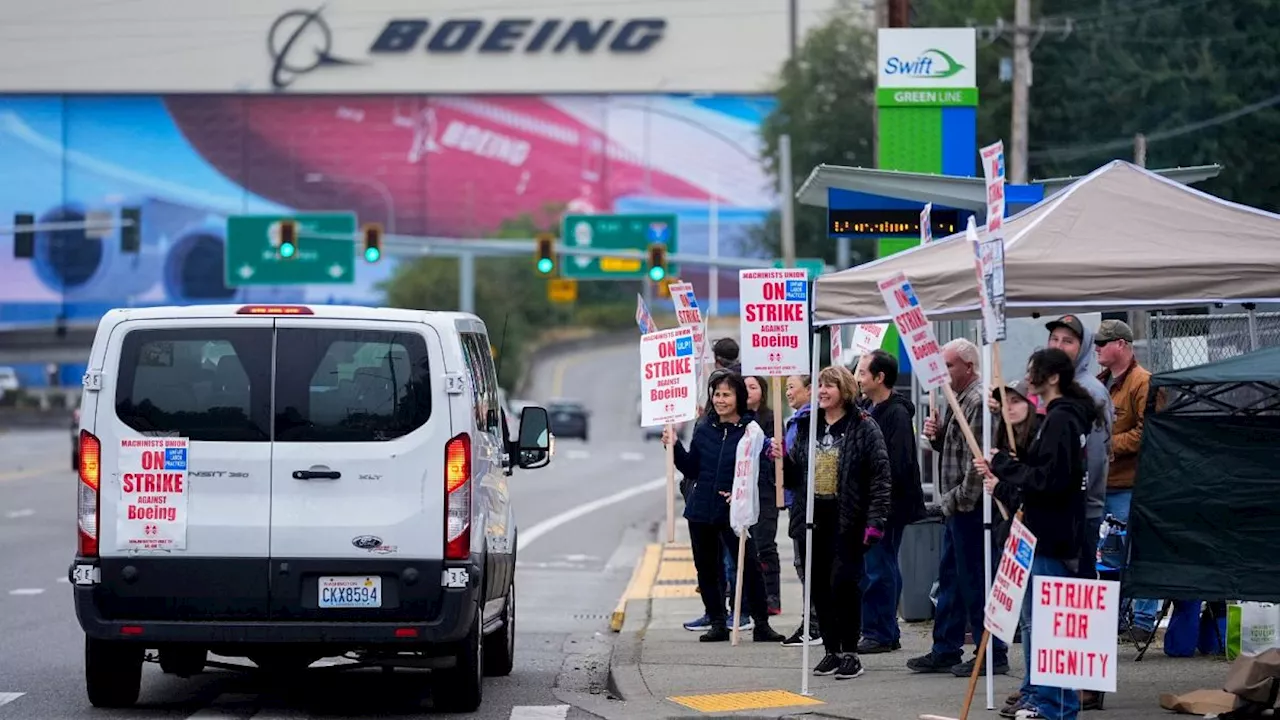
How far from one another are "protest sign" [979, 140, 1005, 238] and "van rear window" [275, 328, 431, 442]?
9.47 feet

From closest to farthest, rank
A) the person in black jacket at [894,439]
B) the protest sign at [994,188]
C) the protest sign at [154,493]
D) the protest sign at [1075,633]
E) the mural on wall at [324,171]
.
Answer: the protest sign at [1075,633] → the protest sign at [994,188] → the protest sign at [154,493] → the person in black jacket at [894,439] → the mural on wall at [324,171]

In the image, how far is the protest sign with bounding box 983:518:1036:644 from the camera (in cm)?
885

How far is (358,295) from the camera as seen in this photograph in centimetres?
10481

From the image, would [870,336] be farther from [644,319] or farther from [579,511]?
[579,511]

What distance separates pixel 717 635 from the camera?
1333 cm

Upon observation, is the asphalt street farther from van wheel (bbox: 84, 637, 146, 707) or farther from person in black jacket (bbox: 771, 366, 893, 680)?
person in black jacket (bbox: 771, 366, 893, 680)

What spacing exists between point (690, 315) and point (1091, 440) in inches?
201

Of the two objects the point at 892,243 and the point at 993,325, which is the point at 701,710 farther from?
the point at 892,243

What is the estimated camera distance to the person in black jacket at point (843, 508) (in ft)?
36.7

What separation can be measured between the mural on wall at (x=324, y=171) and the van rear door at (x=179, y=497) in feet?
293

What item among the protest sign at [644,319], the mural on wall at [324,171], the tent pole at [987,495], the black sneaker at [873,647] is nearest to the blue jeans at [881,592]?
the black sneaker at [873,647]

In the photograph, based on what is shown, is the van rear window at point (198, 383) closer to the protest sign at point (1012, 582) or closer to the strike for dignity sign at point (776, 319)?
the strike for dignity sign at point (776, 319)

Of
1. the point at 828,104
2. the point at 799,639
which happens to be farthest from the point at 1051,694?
the point at 828,104

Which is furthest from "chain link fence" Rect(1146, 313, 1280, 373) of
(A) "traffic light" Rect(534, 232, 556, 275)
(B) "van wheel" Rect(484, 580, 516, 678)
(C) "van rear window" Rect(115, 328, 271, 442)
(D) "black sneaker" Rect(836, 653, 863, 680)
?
(A) "traffic light" Rect(534, 232, 556, 275)
